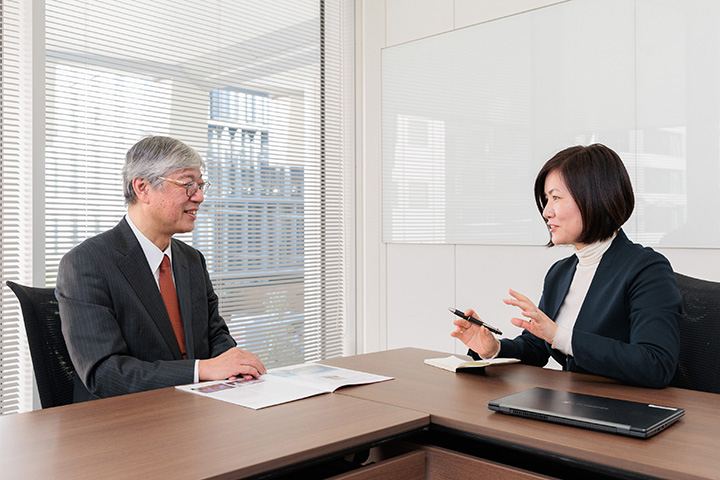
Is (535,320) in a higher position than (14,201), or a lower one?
lower

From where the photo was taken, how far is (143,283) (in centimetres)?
210

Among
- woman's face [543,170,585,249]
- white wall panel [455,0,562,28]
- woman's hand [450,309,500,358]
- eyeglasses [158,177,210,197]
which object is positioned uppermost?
white wall panel [455,0,562,28]

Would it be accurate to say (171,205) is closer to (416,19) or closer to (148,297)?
(148,297)

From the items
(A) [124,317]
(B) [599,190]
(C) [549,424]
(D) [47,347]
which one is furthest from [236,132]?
(C) [549,424]

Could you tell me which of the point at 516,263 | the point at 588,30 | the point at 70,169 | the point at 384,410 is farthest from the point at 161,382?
the point at 588,30

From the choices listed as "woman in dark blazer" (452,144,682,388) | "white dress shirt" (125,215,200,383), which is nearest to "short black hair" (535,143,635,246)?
"woman in dark blazer" (452,144,682,388)

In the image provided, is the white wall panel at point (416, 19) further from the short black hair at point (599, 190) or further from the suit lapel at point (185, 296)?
the suit lapel at point (185, 296)

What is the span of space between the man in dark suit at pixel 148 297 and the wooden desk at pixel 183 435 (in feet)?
0.67

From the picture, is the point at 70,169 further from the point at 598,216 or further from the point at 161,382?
the point at 598,216

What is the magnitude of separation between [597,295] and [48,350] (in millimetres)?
1702

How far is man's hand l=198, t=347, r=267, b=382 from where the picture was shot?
1.89 metres

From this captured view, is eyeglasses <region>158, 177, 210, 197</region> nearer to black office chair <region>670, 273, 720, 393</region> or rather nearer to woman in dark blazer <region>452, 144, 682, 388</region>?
woman in dark blazer <region>452, 144, 682, 388</region>

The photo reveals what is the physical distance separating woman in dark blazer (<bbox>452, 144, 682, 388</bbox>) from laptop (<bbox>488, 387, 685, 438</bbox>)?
239 mm

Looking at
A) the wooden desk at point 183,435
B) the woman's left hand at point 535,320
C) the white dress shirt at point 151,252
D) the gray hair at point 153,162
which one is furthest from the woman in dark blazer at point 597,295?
the gray hair at point 153,162
